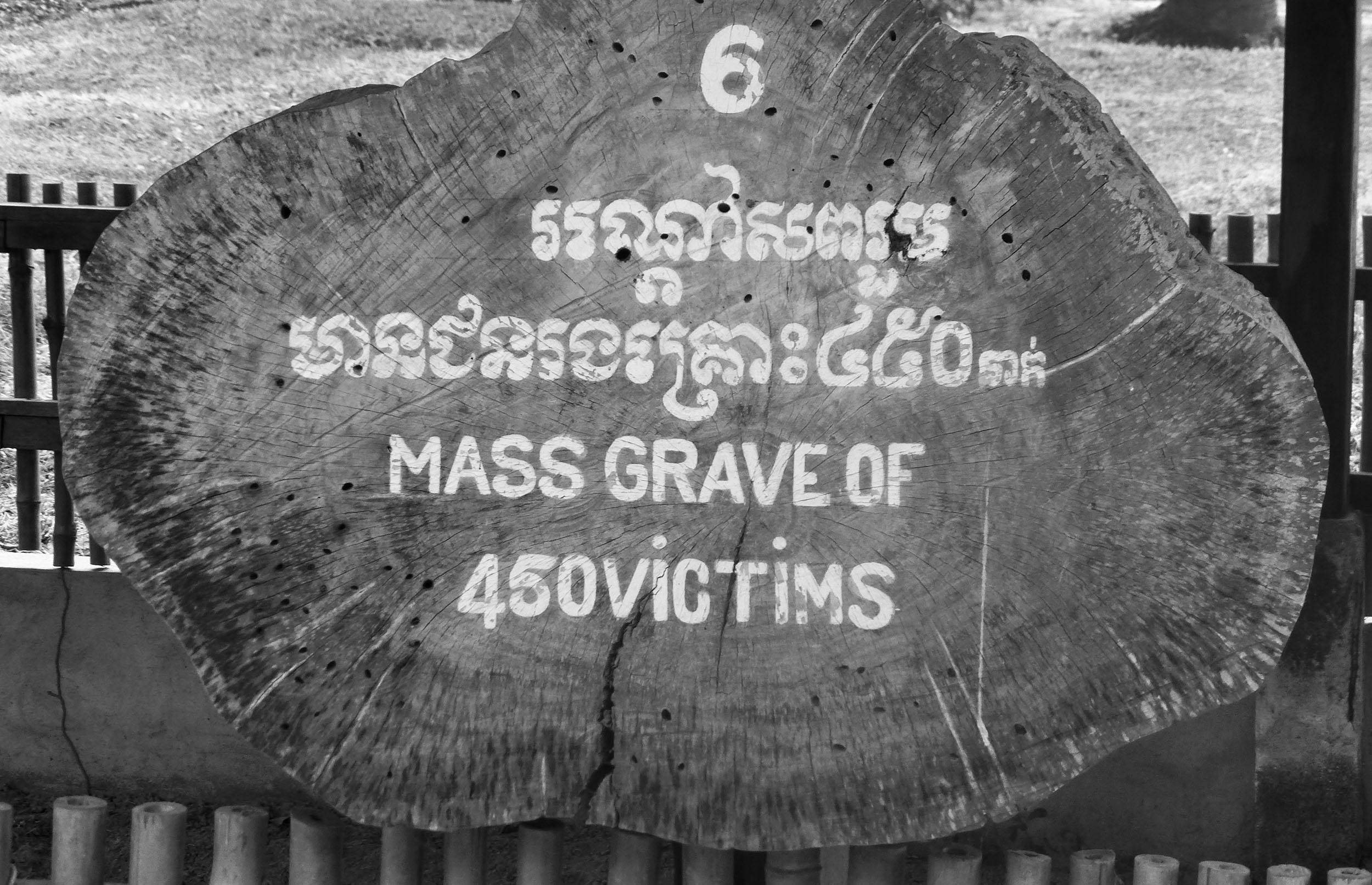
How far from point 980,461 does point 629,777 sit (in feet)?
2.17

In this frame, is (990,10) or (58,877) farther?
(990,10)

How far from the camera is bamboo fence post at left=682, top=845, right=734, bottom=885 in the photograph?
7.56 feet

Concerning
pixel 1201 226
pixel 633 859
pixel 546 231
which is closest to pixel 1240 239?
pixel 1201 226

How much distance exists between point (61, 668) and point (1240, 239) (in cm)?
263

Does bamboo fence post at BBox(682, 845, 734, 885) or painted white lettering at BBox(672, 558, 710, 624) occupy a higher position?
painted white lettering at BBox(672, 558, 710, 624)

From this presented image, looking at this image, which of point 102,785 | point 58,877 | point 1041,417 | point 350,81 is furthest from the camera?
point 350,81

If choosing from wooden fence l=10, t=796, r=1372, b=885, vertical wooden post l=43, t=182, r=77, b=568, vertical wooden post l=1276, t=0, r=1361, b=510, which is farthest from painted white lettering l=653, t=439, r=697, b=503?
vertical wooden post l=43, t=182, r=77, b=568

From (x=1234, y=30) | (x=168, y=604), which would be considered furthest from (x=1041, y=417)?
(x=1234, y=30)

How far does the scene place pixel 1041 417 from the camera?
1.94 metres

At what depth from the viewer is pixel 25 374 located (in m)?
3.25

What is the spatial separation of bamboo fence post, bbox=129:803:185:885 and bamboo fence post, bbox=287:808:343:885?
0.63 ft

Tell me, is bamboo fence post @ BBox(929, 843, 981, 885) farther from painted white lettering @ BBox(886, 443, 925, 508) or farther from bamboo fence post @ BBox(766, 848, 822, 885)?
painted white lettering @ BBox(886, 443, 925, 508)

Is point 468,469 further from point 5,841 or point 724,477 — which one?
point 5,841

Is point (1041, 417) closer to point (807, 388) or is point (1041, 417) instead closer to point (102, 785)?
point (807, 388)
